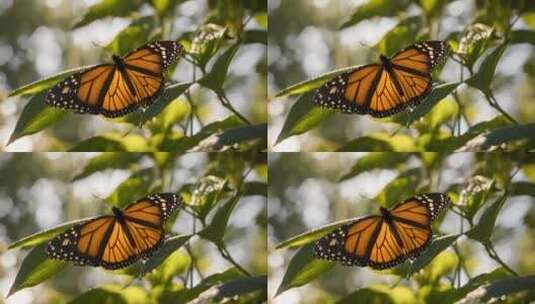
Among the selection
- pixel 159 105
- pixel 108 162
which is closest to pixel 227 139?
pixel 159 105

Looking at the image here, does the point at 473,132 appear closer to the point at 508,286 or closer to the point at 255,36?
the point at 508,286

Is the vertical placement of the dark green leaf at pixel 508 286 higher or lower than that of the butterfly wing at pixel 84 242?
lower

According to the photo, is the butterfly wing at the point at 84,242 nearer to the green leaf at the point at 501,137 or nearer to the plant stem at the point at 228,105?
the plant stem at the point at 228,105

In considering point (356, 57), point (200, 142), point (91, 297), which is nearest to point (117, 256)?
point (91, 297)

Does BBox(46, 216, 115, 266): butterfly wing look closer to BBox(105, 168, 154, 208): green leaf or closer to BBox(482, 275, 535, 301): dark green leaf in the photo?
BBox(105, 168, 154, 208): green leaf

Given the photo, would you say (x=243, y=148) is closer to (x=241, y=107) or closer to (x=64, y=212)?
(x=241, y=107)

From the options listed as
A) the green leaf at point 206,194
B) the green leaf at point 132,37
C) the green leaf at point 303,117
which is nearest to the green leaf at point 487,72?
the green leaf at point 303,117

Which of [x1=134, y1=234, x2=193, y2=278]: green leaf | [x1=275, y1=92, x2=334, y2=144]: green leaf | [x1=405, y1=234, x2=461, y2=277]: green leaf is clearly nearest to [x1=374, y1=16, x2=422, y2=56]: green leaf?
[x1=275, y1=92, x2=334, y2=144]: green leaf
